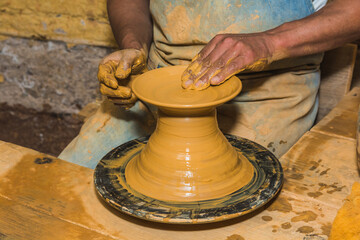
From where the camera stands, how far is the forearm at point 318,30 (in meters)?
1.51

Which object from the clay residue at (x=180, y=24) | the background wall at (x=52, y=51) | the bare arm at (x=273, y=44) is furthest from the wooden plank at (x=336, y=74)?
the background wall at (x=52, y=51)

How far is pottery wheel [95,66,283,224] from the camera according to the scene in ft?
3.85

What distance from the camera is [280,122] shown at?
1.79 meters

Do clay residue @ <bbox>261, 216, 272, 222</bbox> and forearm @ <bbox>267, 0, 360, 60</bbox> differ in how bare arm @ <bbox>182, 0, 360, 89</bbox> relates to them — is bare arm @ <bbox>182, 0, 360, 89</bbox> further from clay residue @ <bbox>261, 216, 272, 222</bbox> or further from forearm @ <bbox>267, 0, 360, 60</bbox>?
clay residue @ <bbox>261, 216, 272, 222</bbox>

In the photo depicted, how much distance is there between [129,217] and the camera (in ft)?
4.06

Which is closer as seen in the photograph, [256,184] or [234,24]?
[256,184]

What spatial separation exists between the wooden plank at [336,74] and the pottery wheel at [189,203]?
0.94 m

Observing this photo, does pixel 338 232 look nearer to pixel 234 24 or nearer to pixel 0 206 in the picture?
pixel 234 24

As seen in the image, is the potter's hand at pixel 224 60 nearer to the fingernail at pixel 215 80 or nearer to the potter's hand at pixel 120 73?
the fingernail at pixel 215 80

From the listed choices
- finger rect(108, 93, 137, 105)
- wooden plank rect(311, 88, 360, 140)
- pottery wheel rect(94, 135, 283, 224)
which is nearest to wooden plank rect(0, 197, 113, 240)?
pottery wheel rect(94, 135, 283, 224)

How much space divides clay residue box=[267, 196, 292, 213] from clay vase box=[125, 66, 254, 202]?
0.10 m

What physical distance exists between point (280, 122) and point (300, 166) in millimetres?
344

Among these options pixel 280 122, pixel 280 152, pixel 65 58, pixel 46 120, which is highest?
pixel 280 122

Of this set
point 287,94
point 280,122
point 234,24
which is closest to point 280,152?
point 280,122
